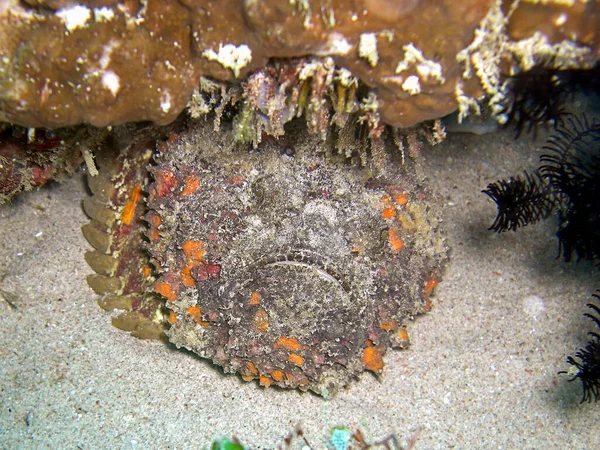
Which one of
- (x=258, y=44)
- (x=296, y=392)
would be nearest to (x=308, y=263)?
(x=258, y=44)

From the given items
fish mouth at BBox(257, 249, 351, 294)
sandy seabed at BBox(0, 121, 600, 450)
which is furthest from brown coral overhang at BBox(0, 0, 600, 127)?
sandy seabed at BBox(0, 121, 600, 450)

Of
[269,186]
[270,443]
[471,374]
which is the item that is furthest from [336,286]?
[471,374]

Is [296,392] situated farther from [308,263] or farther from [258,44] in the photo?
[258,44]

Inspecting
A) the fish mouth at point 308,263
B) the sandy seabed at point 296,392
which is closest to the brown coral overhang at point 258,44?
the fish mouth at point 308,263

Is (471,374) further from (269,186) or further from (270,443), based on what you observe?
(269,186)

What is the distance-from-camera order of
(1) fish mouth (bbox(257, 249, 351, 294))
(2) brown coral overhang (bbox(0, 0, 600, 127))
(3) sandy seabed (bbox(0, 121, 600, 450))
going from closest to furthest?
1. (2) brown coral overhang (bbox(0, 0, 600, 127))
2. (1) fish mouth (bbox(257, 249, 351, 294))
3. (3) sandy seabed (bbox(0, 121, 600, 450))

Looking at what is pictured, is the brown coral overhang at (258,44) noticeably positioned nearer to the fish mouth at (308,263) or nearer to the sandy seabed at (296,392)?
the fish mouth at (308,263)

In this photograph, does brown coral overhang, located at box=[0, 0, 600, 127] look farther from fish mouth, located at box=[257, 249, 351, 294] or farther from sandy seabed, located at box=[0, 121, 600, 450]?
sandy seabed, located at box=[0, 121, 600, 450]
